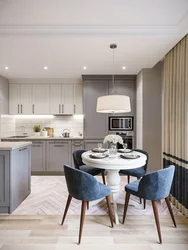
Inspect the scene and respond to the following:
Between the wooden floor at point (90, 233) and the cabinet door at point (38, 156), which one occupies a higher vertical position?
the cabinet door at point (38, 156)

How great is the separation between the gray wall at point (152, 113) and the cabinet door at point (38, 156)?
97.1 inches

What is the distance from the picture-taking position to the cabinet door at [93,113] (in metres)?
4.48

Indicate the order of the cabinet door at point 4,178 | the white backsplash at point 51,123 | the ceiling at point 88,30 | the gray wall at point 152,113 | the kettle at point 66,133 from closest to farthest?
the ceiling at point 88,30
the cabinet door at point 4,178
the gray wall at point 152,113
the kettle at point 66,133
the white backsplash at point 51,123

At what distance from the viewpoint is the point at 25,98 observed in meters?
4.79

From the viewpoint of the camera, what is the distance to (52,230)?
7.00ft

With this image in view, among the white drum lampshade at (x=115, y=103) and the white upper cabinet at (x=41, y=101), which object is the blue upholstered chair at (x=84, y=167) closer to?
the white drum lampshade at (x=115, y=103)

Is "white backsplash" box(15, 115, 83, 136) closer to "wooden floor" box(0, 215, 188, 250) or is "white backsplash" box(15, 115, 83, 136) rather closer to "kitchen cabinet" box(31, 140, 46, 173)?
"kitchen cabinet" box(31, 140, 46, 173)

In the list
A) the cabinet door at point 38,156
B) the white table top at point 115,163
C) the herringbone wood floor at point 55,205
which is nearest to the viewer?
the white table top at point 115,163

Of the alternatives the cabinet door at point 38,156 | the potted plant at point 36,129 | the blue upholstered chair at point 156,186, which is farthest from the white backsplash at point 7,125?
the blue upholstered chair at point 156,186

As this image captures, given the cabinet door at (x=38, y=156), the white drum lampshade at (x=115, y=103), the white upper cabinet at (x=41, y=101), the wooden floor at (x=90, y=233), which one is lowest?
the wooden floor at (x=90, y=233)

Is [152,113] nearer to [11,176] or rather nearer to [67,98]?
[67,98]

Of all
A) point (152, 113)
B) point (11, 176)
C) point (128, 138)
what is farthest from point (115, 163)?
point (128, 138)

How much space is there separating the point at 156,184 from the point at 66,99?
345 centimetres

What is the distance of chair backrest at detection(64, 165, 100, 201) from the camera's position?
1.96 metres
